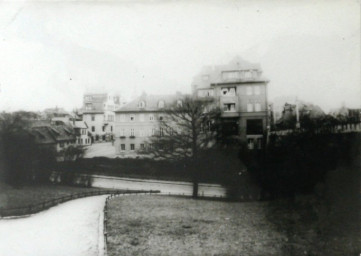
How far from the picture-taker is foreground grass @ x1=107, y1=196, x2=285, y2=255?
2.45m

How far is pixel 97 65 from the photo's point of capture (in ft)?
8.55

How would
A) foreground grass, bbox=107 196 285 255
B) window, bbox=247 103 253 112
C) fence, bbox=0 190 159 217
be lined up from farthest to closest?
1. fence, bbox=0 190 159 217
2. window, bbox=247 103 253 112
3. foreground grass, bbox=107 196 285 255

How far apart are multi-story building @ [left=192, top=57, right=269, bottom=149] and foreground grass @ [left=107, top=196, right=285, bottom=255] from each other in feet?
1.87

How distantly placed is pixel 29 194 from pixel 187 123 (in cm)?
142

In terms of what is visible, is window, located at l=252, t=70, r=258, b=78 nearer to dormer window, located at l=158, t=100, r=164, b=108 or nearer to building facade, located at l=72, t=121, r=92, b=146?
dormer window, located at l=158, t=100, r=164, b=108

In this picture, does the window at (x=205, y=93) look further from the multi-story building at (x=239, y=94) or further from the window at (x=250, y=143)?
the window at (x=250, y=143)

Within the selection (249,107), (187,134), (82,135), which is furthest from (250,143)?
(82,135)

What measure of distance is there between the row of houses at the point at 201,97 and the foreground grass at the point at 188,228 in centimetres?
48

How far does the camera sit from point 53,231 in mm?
2574

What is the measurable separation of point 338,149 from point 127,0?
6.54 ft

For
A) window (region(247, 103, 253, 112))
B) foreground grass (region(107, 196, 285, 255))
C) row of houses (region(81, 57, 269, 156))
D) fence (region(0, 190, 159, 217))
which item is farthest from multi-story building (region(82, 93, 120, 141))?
window (region(247, 103, 253, 112))

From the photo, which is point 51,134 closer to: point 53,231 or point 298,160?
point 53,231

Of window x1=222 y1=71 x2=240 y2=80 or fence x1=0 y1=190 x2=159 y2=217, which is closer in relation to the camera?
window x1=222 y1=71 x2=240 y2=80

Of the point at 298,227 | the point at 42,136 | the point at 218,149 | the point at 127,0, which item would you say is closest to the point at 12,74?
the point at 42,136
